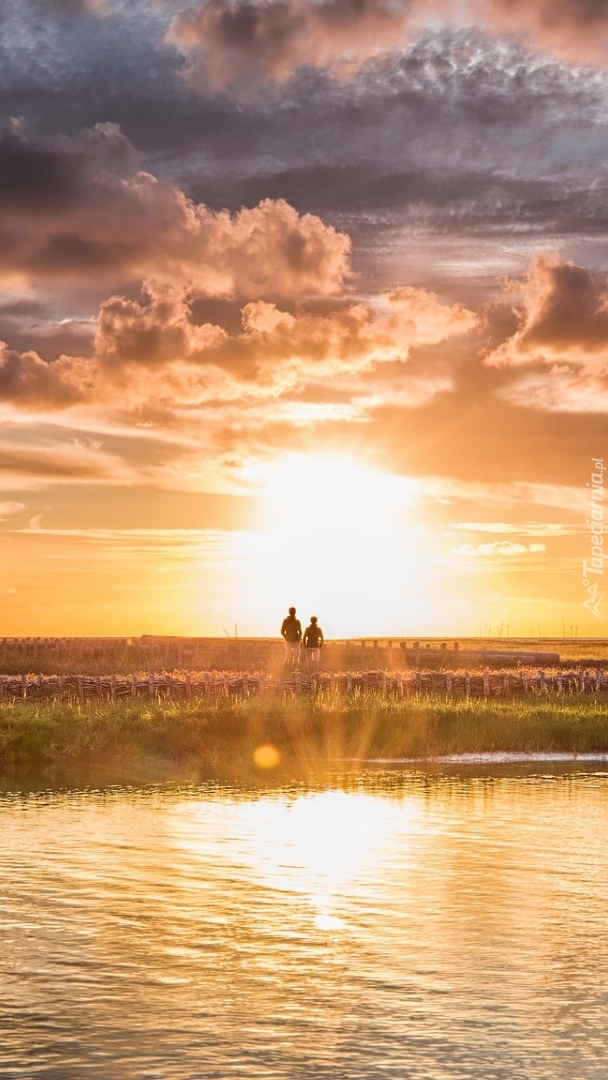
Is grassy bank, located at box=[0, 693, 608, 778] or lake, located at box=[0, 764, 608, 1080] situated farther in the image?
grassy bank, located at box=[0, 693, 608, 778]

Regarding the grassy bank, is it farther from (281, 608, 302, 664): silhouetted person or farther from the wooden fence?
(281, 608, 302, 664): silhouetted person

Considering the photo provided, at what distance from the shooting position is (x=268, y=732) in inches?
1264

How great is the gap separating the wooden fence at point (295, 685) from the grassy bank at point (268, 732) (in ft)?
6.23

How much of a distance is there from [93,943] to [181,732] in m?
17.8

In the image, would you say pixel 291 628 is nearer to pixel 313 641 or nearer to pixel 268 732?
pixel 313 641

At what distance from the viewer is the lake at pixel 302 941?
10.2m

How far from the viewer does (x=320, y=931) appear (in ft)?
46.2

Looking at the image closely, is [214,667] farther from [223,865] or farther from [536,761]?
[223,865]

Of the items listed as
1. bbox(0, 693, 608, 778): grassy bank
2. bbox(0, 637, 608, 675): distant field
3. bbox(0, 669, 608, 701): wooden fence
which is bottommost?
bbox(0, 693, 608, 778): grassy bank

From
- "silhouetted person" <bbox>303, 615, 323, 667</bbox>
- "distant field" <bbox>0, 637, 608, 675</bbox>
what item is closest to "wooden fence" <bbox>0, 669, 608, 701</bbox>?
"silhouetted person" <bbox>303, 615, 323, 667</bbox>

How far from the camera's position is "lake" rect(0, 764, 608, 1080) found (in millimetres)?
10188

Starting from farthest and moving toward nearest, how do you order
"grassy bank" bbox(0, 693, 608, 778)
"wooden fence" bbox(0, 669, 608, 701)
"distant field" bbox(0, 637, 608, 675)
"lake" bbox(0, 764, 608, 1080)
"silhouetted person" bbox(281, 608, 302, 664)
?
"distant field" bbox(0, 637, 608, 675)
"silhouetted person" bbox(281, 608, 302, 664)
"wooden fence" bbox(0, 669, 608, 701)
"grassy bank" bbox(0, 693, 608, 778)
"lake" bbox(0, 764, 608, 1080)

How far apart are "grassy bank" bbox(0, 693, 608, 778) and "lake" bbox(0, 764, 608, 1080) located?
21.2 ft

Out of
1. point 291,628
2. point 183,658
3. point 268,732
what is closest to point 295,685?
point 291,628
